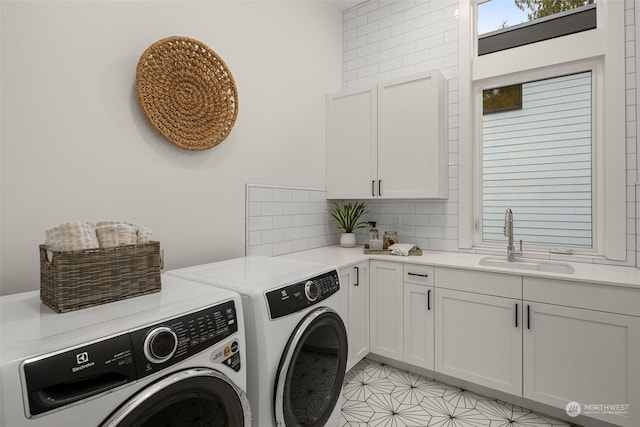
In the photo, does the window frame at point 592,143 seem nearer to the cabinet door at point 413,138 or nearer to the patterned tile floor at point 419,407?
the cabinet door at point 413,138

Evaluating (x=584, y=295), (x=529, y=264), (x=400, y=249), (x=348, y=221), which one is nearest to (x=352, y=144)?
(x=348, y=221)

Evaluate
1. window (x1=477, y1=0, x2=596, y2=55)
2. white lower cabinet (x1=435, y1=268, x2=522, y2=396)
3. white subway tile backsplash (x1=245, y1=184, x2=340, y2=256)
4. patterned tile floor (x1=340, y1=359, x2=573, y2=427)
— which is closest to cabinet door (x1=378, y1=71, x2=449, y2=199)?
window (x1=477, y1=0, x2=596, y2=55)

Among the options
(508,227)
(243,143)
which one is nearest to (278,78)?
(243,143)

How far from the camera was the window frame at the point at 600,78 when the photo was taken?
213 cm

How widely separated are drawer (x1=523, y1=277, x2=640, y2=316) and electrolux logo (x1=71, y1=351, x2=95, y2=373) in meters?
2.10

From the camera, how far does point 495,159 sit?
2.64 metres

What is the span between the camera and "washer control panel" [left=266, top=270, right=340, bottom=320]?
1.33 metres

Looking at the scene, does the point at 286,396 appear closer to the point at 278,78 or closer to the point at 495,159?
the point at 278,78

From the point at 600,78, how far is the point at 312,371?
8.56 feet

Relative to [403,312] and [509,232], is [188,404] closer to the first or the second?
[403,312]

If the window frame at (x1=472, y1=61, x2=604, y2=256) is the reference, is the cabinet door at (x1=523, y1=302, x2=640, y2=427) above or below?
below

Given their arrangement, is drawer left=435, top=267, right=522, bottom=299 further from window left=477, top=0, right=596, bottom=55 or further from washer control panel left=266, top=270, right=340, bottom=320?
window left=477, top=0, right=596, bottom=55

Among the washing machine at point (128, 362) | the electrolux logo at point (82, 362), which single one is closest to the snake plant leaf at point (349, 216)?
the washing machine at point (128, 362)

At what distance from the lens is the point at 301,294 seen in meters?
1.47
